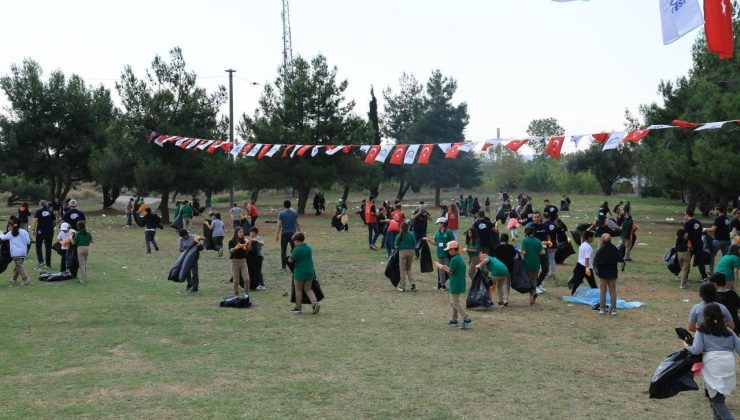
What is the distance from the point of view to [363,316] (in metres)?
12.6

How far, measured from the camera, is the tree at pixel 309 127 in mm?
43375

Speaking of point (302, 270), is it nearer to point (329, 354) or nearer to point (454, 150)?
point (329, 354)

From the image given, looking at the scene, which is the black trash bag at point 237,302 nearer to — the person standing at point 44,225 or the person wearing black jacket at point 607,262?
the person wearing black jacket at point 607,262

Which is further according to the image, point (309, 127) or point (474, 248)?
point (309, 127)

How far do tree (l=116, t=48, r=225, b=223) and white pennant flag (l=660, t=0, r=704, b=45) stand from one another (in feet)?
97.1

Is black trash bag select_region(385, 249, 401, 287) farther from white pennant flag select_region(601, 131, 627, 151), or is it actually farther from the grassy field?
white pennant flag select_region(601, 131, 627, 151)

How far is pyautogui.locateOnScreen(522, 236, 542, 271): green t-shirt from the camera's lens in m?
13.7

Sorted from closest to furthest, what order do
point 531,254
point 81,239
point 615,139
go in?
1. point 531,254
2. point 81,239
3. point 615,139

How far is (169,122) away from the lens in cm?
3569

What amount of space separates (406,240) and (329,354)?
5.45 meters

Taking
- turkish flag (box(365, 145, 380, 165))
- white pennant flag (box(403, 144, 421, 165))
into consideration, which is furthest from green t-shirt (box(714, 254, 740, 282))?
turkish flag (box(365, 145, 380, 165))

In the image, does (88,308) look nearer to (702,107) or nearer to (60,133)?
(702,107)

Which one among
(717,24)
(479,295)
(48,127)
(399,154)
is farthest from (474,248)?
(48,127)

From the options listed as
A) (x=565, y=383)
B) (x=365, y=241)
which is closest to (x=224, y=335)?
(x=565, y=383)
